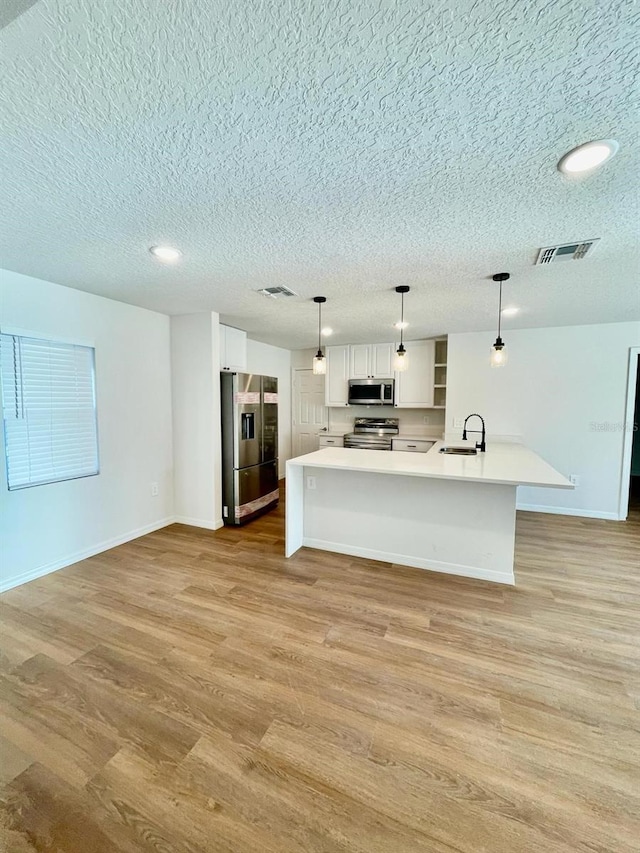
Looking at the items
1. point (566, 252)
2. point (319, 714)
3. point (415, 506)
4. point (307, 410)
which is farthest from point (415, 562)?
point (307, 410)

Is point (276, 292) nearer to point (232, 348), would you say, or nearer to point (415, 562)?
point (232, 348)

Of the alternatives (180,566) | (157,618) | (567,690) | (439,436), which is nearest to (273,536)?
(180,566)

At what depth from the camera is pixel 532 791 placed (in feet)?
4.10

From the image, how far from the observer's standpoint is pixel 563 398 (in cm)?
435

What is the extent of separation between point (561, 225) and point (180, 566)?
365cm

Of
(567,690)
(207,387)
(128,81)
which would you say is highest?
(128,81)

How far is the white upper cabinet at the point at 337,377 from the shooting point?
5.66 m

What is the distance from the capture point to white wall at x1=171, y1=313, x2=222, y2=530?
12.4 ft

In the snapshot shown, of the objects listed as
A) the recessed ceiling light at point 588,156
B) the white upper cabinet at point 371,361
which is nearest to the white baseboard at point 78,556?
the white upper cabinet at point 371,361

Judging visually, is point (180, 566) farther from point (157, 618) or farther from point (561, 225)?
point (561, 225)

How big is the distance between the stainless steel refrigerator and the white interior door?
1.98m

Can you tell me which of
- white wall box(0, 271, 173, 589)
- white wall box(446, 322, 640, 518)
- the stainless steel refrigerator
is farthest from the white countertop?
white wall box(0, 271, 173, 589)

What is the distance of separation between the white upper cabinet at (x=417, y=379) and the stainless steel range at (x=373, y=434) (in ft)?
1.58

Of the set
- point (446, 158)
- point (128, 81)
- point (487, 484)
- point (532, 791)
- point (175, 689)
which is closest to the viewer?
point (128, 81)
